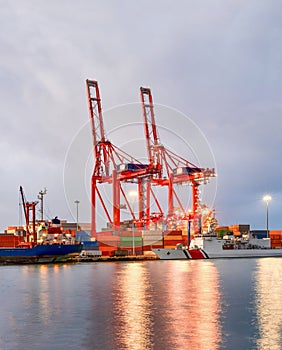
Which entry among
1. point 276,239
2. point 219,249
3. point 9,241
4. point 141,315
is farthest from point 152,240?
point 141,315

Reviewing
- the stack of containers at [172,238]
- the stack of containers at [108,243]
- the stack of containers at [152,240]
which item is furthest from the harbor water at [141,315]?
the stack of containers at [172,238]

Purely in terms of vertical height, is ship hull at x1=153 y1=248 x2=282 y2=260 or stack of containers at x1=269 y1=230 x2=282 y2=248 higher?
stack of containers at x1=269 y1=230 x2=282 y2=248

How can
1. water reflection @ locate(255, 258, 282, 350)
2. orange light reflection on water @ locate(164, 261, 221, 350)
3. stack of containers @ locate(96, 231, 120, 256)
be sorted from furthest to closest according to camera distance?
stack of containers @ locate(96, 231, 120, 256)
orange light reflection on water @ locate(164, 261, 221, 350)
water reflection @ locate(255, 258, 282, 350)

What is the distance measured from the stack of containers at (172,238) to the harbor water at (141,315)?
64246 millimetres

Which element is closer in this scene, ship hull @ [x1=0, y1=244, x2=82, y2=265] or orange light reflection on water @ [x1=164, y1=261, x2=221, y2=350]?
orange light reflection on water @ [x1=164, y1=261, x2=221, y2=350]

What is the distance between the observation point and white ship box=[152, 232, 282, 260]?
10112cm

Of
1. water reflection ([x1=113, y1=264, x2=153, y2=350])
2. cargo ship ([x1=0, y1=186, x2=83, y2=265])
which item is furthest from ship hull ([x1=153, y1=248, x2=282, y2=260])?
water reflection ([x1=113, y1=264, x2=153, y2=350])

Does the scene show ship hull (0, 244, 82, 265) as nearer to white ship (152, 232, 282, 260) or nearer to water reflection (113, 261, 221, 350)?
white ship (152, 232, 282, 260)

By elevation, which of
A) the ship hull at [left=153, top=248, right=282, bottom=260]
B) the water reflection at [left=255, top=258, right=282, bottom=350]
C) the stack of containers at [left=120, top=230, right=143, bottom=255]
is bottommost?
the ship hull at [left=153, top=248, right=282, bottom=260]

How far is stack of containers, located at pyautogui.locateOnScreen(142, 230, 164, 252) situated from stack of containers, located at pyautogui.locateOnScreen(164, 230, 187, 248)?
61.3 inches

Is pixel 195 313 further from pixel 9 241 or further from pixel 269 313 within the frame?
pixel 9 241

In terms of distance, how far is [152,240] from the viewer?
113 meters

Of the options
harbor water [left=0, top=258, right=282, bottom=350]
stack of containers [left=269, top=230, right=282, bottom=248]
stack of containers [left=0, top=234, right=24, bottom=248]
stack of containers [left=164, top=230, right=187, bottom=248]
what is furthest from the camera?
stack of containers [left=269, top=230, right=282, bottom=248]

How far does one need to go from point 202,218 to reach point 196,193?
846 cm
